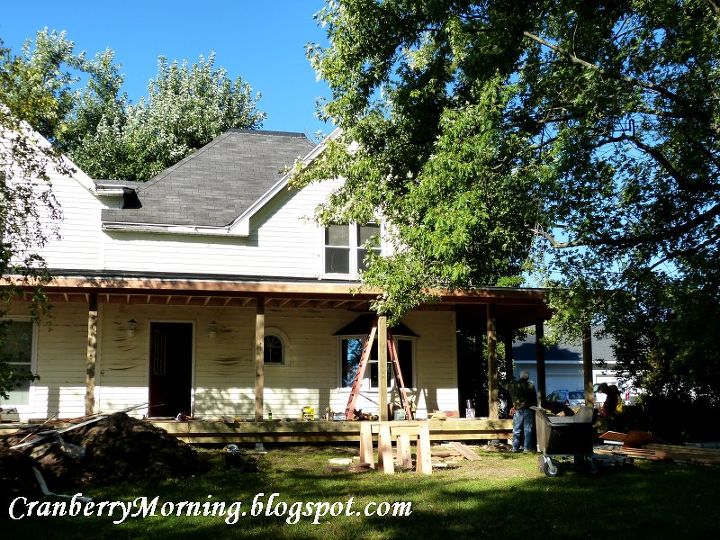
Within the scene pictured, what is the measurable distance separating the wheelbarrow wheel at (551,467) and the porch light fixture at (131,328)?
32.9 feet

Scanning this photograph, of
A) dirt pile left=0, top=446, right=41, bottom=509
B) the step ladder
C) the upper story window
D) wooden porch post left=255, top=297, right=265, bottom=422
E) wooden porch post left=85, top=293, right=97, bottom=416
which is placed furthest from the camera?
the upper story window

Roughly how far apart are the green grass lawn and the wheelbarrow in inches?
9.2

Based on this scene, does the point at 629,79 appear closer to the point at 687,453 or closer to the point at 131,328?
the point at 687,453

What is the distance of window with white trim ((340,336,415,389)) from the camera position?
59.9 ft

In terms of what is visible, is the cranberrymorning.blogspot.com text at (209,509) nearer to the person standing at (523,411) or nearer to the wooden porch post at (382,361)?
the person standing at (523,411)

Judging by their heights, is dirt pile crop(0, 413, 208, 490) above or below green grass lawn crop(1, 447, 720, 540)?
above

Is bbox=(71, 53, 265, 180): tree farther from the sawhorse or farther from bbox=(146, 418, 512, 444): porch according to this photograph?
the sawhorse

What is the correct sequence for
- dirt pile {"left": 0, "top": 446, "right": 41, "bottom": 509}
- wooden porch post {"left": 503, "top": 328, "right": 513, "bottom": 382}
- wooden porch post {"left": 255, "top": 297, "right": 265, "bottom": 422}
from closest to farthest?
dirt pile {"left": 0, "top": 446, "right": 41, "bottom": 509} → wooden porch post {"left": 255, "top": 297, "right": 265, "bottom": 422} → wooden porch post {"left": 503, "top": 328, "right": 513, "bottom": 382}

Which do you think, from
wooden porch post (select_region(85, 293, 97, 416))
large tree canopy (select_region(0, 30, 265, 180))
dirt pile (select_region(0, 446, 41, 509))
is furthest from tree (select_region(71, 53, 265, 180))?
dirt pile (select_region(0, 446, 41, 509))

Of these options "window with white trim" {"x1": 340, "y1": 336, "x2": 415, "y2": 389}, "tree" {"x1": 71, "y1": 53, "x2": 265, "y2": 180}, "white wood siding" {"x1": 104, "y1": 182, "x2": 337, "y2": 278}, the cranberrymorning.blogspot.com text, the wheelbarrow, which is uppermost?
"tree" {"x1": 71, "y1": 53, "x2": 265, "y2": 180}

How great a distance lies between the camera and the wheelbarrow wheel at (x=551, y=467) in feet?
35.5

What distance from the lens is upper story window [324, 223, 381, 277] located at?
18828 mm

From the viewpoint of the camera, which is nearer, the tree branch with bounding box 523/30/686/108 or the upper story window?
the tree branch with bounding box 523/30/686/108

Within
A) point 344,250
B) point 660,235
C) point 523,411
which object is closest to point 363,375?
point 344,250
